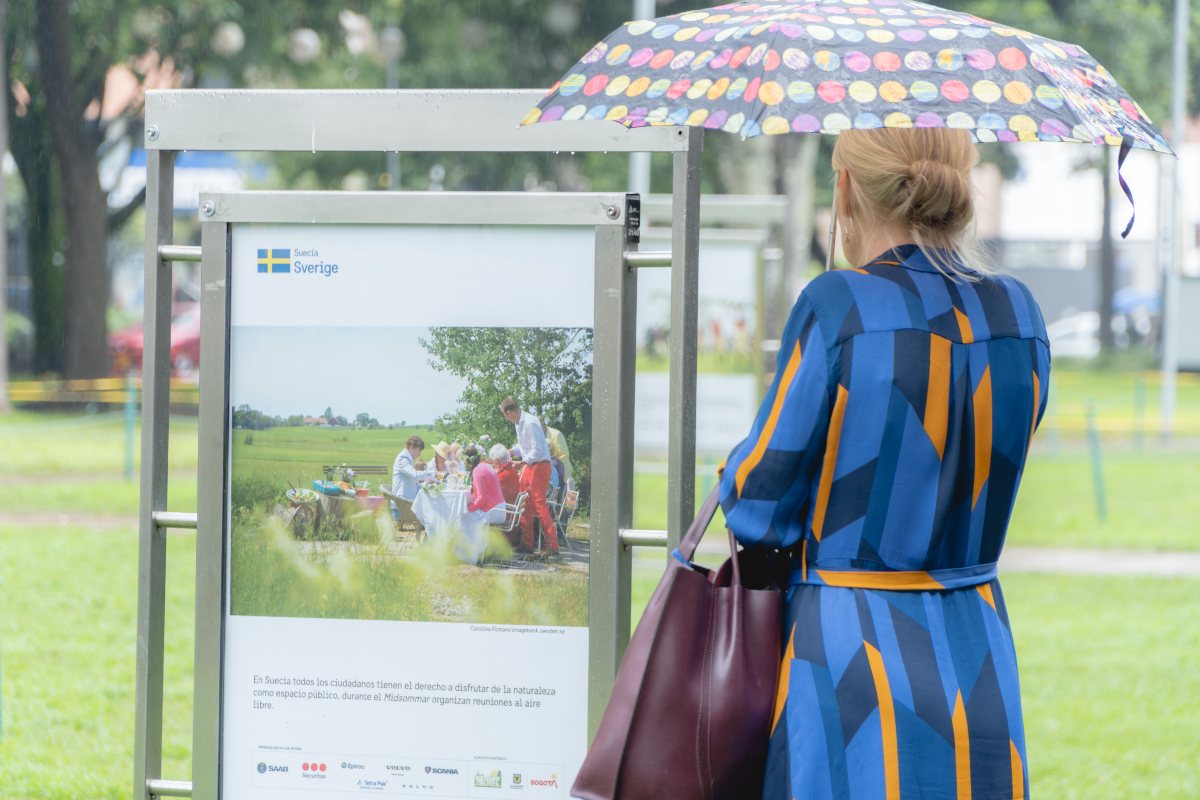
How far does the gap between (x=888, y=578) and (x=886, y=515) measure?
0.33 ft

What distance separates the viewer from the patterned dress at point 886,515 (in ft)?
7.69

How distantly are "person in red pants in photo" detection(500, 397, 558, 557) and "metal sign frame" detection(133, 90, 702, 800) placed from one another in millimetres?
95

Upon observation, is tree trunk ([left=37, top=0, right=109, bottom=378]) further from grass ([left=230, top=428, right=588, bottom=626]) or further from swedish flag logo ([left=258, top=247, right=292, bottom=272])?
grass ([left=230, top=428, right=588, bottom=626])

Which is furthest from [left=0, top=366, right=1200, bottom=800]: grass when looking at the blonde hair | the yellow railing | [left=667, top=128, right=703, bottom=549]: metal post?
the yellow railing

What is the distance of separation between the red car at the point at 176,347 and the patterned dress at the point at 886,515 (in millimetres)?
20460

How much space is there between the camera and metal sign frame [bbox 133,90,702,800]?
2.95m

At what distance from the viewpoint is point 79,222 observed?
23.0 m

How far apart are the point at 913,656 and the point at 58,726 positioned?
4461 millimetres

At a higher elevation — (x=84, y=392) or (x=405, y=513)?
(x=84, y=392)

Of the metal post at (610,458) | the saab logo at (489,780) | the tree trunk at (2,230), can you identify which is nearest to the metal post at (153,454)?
the saab logo at (489,780)

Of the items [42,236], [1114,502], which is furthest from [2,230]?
[1114,502]

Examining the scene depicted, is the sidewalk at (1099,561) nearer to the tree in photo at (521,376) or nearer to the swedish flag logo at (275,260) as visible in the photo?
the tree in photo at (521,376)

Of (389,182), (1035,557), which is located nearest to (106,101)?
(389,182)

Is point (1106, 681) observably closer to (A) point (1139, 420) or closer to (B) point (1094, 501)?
(B) point (1094, 501)
